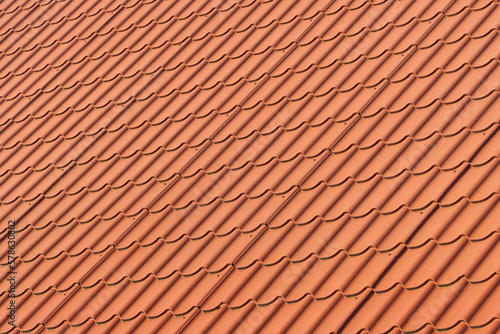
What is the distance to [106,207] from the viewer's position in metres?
7.83

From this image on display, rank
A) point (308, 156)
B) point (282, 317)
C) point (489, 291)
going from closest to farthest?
point (489, 291) → point (282, 317) → point (308, 156)

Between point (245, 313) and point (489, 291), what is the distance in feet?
5.89

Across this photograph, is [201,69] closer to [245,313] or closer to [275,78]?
[275,78]

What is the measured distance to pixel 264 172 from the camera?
743 cm

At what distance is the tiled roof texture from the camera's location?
6.25 metres

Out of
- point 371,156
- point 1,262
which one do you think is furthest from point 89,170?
point 371,156

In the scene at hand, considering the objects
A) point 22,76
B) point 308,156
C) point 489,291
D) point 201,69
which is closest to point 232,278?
point 308,156

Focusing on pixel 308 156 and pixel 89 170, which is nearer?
pixel 308 156

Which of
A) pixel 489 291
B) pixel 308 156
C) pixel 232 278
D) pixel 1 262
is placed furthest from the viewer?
A: pixel 1 262

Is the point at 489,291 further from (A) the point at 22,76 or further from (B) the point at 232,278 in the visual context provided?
(A) the point at 22,76

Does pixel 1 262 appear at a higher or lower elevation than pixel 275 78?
lower

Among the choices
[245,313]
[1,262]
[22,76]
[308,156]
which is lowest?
[1,262]

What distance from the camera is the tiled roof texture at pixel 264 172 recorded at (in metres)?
6.25

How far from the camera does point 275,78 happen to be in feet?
27.1
